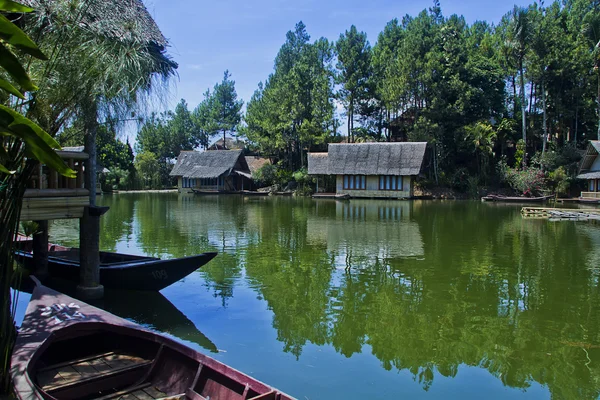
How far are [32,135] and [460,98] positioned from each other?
1685 inches

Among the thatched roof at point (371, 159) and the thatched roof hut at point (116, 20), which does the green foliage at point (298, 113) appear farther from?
the thatched roof hut at point (116, 20)

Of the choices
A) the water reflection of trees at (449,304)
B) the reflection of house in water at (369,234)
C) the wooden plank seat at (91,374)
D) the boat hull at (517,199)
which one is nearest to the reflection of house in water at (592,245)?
the water reflection of trees at (449,304)

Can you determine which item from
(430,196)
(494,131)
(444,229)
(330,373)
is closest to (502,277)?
(330,373)

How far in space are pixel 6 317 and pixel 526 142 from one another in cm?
4356

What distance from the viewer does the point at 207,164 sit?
4934 centimetres

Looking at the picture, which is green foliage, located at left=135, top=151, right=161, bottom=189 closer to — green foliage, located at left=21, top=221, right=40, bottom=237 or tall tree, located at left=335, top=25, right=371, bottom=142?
tall tree, located at left=335, top=25, right=371, bottom=142

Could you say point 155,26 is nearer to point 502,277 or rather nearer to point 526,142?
point 502,277

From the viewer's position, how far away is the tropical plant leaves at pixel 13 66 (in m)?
2.14

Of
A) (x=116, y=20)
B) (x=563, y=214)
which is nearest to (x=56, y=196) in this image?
(x=116, y=20)

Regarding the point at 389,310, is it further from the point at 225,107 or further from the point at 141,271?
the point at 225,107

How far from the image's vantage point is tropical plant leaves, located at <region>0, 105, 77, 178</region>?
89.3 inches

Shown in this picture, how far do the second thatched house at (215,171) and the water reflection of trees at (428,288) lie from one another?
26.7m

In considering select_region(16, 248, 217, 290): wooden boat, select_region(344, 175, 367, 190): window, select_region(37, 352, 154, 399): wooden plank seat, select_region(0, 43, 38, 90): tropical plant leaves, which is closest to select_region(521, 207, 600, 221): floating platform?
select_region(344, 175, 367, 190): window

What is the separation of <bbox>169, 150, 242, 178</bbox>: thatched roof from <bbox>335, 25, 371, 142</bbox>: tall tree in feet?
40.6
